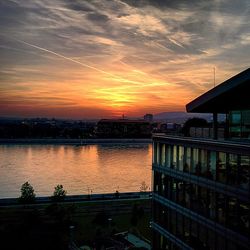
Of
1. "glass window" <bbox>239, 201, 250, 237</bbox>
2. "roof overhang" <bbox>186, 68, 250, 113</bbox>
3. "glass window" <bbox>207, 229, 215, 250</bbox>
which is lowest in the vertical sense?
"glass window" <bbox>207, 229, 215, 250</bbox>

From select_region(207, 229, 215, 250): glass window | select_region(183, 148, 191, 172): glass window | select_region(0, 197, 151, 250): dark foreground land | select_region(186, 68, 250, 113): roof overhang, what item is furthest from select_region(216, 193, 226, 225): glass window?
select_region(0, 197, 151, 250): dark foreground land

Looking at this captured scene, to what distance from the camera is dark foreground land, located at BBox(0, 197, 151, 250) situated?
27.2 metres

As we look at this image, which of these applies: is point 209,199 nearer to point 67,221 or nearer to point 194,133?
point 194,133

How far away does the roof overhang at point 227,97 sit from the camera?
56.9ft

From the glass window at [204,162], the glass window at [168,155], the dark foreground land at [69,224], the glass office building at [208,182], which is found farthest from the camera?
the dark foreground land at [69,224]

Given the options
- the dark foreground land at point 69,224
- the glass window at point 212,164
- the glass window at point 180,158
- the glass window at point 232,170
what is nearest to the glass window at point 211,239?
the glass window at point 212,164

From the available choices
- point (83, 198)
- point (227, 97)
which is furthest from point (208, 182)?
point (83, 198)

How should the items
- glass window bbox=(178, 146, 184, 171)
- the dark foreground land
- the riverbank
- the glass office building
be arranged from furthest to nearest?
the riverbank → the dark foreground land → glass window bbox=(178, 146, 184, 171) → the glass office building

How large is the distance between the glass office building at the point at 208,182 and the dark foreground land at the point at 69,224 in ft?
28.4

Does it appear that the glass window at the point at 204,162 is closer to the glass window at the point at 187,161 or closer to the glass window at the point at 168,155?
the glass window at the point at 187,161

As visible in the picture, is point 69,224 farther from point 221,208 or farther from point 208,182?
point 221,208

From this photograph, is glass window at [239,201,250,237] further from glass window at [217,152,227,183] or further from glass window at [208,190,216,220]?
glass window at [208,190,216,220]

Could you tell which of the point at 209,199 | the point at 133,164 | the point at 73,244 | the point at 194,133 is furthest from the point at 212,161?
the point at 133,164

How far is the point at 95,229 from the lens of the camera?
39469 mm
